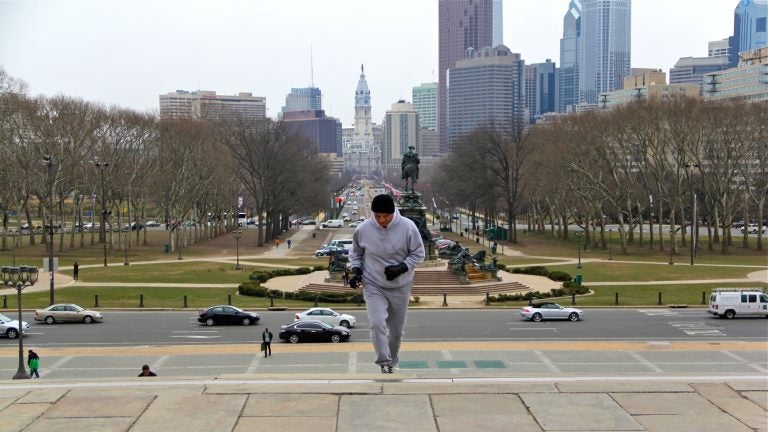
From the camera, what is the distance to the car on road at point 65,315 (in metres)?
35.5

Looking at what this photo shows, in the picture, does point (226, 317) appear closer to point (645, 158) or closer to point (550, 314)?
point (550, 314)

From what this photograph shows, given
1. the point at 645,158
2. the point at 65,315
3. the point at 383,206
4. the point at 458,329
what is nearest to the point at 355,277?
the point at 383,206

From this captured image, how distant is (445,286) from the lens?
4612 centimetres

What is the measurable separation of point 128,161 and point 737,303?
5790 centimetres

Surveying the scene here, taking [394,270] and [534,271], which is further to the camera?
[534,271]

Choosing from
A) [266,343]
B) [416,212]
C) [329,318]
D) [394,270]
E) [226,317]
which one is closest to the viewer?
[394,270]

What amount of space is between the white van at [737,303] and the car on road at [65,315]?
2797 cm

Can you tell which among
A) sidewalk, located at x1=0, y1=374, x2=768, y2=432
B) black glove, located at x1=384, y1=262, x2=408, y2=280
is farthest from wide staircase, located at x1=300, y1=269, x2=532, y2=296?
black glove, located at x1=384, y1=262, x2=408, y2=280

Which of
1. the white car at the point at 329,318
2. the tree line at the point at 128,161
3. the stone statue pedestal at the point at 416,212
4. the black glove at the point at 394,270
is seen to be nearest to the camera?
the black glove at the point at 394,270

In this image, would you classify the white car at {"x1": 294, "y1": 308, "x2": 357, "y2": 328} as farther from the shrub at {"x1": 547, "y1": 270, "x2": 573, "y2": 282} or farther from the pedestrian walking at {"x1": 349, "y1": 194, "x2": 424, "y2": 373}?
the pedestrian walking at {"x1": 349, "y1": 194, "x2": 424, "y2": 373}

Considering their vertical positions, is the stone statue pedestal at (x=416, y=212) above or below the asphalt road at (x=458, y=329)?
above

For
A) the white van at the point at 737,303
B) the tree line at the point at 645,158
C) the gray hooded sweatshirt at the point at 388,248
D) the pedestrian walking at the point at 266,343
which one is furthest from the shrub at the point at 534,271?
the gray hooded sweatshirt at the point at 388,248

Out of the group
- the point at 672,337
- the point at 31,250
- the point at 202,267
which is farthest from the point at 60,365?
the point at 31,250

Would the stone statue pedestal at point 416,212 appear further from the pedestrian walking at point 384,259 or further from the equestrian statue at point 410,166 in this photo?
the pedestrian walking at point 384,259
